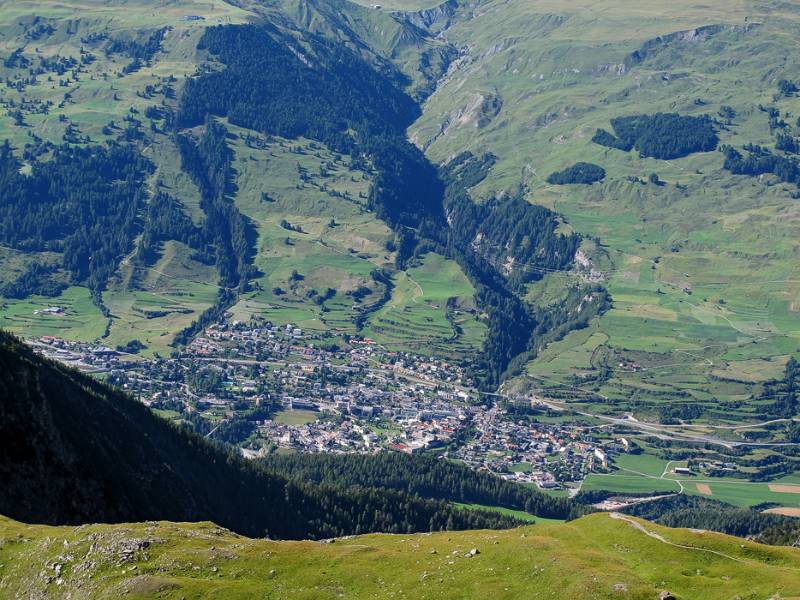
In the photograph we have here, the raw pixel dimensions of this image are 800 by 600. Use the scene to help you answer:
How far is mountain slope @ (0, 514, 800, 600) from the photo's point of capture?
95.2 metres

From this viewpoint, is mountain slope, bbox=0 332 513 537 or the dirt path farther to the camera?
mountain slope, bbox=0 332 513 537

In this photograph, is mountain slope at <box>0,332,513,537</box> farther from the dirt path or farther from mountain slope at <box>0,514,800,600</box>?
the dirt path

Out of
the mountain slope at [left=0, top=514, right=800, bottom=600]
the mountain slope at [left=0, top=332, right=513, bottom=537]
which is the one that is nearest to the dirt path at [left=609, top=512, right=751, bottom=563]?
the mountain slope at [left=0, top=514, right=800, bottom=600]

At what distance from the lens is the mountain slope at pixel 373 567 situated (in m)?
95.2

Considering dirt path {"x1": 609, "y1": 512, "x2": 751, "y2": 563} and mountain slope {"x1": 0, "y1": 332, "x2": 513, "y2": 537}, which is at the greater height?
dirt path {"x1": 609, "y1": 512, "x2": 751, "y2": 563}

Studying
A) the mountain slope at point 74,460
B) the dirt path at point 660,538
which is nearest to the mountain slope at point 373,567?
the dirt path at point 660,538

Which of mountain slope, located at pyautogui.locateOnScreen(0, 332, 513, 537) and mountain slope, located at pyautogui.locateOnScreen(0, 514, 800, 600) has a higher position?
mountain slope, located at pyautogui.locateOnScreen(0, 514, 800, 600)

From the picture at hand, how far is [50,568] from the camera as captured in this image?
99.7 meters

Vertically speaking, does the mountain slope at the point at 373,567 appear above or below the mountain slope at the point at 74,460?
above

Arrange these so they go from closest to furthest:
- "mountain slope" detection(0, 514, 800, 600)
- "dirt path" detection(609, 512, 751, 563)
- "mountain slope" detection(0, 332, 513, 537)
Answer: "mountain slope" detection(0, 514, 800, 600), "dirt path" detection(609, 512, 751, 563), "mountain slope" detection(0, 332, 513, 537)

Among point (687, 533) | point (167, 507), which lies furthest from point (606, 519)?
point (167, 507)

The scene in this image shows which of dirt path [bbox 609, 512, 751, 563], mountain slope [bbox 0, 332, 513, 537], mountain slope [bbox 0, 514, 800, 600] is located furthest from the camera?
mountain slope [bbox 0, 332, 513, 537]

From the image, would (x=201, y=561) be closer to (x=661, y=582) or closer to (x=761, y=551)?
(x=661, y=582)

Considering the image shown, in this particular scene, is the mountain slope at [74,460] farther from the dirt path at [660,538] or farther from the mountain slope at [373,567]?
the dirt path at [660,538]
